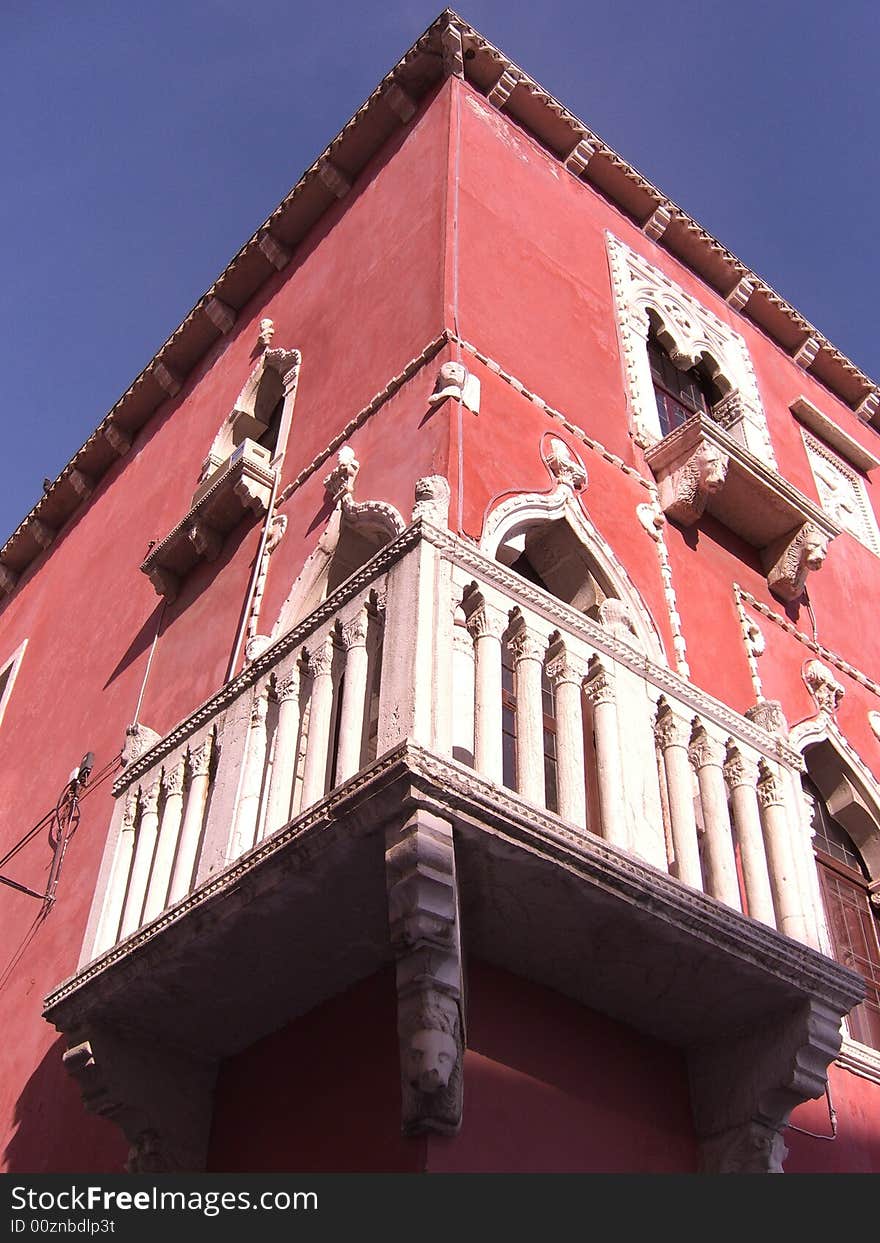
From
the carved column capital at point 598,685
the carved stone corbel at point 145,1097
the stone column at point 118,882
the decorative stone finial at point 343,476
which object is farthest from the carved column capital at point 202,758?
the decorative stone finial at point 343,476

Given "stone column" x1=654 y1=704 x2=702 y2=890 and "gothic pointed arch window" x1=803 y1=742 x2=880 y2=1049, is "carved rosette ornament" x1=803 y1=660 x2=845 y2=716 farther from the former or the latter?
"stone column" x1=654 y1=704 x2=702 y2=890

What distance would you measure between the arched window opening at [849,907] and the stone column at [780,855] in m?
1.90

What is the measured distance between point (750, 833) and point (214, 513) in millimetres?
5003

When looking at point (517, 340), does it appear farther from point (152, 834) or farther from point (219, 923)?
point (219, 923)

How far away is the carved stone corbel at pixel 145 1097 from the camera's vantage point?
6219 millimetres

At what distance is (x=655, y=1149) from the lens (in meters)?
5.96

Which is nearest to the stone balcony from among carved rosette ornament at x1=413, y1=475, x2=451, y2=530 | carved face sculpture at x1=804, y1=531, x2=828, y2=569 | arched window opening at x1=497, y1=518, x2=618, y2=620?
carved rosette ornament at x1=413, y1=475, x2=451, y2=530

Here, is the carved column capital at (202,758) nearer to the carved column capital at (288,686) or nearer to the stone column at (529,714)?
the carved column capital at (288,686)

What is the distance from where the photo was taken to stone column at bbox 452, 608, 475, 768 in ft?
18.6

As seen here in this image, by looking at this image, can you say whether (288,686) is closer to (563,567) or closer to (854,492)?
(563,567)

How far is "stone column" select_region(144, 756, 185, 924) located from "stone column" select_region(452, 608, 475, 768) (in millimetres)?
1642

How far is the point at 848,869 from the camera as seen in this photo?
29.1 ft

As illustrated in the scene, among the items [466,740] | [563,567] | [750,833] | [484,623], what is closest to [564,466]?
[563,567]

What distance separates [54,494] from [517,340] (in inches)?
284
